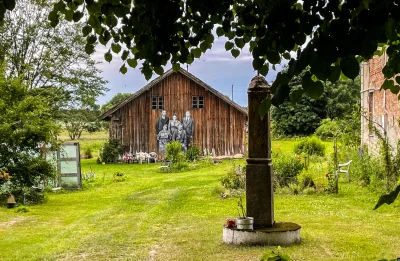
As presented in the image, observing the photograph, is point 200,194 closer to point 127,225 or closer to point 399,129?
point 127,225

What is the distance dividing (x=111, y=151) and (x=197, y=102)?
5.95 metres

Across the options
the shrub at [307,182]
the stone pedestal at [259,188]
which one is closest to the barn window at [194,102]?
the shrub at [307,182]

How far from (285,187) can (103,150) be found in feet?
61.6

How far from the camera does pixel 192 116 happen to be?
32.0 meters

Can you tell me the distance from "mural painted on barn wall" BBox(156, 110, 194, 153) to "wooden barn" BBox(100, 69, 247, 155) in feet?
0.71

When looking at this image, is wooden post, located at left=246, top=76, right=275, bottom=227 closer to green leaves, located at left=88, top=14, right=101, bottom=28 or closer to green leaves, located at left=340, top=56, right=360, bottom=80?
green leaves, located at left=88, top=14, right=101, bottom=28

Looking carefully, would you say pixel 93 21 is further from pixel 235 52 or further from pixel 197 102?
pixel 197 102

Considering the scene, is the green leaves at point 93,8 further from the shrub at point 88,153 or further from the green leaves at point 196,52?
the shrub at point 88,153

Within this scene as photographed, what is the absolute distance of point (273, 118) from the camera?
52062 millimetres

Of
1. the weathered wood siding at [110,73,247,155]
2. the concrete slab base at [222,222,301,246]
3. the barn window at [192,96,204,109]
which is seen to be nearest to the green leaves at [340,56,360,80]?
the concrete slab base at [222,222,301,246]

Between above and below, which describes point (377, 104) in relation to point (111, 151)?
above

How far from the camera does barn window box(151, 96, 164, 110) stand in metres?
32.2

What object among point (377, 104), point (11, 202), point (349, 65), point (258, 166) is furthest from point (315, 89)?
point (377, 104)

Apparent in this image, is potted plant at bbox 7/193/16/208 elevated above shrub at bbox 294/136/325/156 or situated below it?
below
